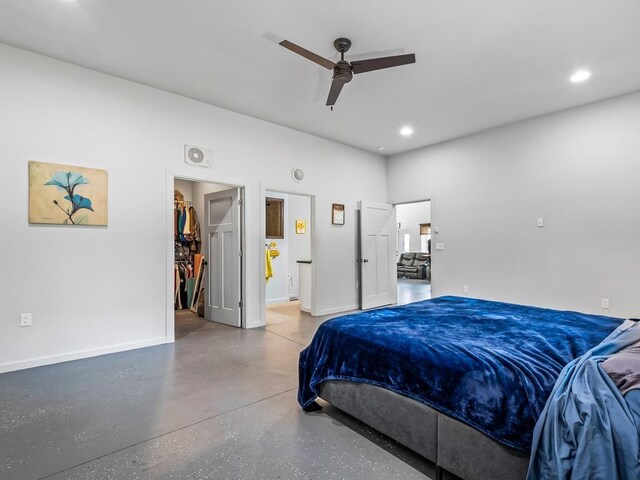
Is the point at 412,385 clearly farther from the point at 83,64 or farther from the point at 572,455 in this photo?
the point at 83,64

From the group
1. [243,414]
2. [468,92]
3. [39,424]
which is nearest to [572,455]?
[243,414]

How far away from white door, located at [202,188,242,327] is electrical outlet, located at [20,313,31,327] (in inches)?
86.4

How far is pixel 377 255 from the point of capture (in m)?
6.22

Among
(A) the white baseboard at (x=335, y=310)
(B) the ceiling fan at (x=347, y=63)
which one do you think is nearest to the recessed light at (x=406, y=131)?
(B) the ceiling fan at (x=347, y=63)

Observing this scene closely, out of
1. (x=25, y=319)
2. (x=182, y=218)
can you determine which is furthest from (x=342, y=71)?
(x=182, y=218)

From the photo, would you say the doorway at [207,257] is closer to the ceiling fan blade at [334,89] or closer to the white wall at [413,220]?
the ceiling fan blade at [334,89]

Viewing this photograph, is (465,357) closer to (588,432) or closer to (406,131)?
(588,432)

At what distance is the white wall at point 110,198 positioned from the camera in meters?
3.09

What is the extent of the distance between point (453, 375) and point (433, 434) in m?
0.32

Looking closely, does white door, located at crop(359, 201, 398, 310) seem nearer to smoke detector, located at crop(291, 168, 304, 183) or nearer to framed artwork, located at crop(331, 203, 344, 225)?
framed artwork, located at crop(331, 203, 344, 225)

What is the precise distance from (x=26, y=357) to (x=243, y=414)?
233 cm

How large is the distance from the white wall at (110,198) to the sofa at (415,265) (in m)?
7.75

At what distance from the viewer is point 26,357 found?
3.10m

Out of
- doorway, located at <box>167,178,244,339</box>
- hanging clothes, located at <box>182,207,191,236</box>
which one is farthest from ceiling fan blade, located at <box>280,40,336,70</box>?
hanging clothes, located at <box>182,207,191,236</box>
